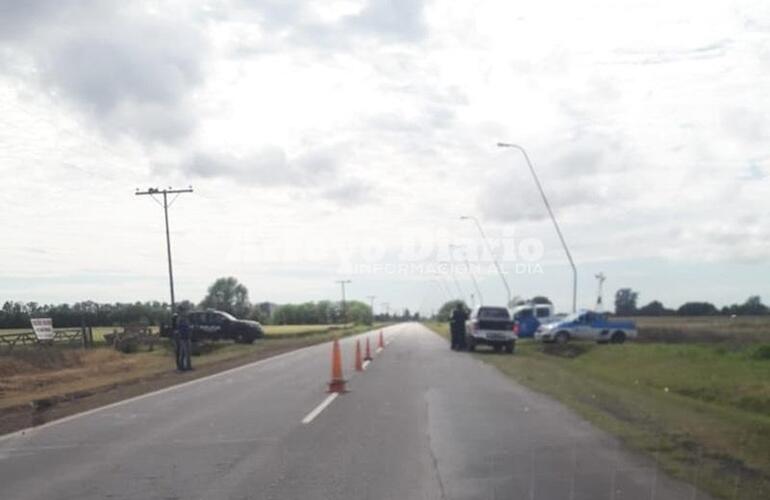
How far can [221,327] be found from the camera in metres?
50.1

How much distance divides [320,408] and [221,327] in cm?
3283

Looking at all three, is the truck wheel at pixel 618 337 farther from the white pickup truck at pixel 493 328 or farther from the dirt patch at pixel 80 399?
the dirt patch at pixel 80 399

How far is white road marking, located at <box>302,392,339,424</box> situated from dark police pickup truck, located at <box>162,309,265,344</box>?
94.8ft

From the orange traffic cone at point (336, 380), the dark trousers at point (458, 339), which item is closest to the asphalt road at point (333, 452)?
the orange traffic cone at point (336, 380)

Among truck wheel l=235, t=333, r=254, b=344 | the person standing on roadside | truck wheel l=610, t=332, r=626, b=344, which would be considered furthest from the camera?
truck wheel l=235, t=333, r=254, b=344

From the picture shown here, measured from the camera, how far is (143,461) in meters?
A: 12.1

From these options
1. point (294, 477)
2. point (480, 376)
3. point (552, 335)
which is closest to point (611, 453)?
point (294, 477)

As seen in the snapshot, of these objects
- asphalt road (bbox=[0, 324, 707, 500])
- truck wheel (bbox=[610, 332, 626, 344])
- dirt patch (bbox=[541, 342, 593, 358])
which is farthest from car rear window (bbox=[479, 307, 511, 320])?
asphalt road (bbox=[0, 324, 707, 500])

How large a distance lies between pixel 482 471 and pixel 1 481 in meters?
5.33

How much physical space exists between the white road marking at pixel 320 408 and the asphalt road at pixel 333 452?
0.14 m

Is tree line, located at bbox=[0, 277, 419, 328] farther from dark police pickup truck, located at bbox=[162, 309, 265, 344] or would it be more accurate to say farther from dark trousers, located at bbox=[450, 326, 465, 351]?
dark trousers, located at bbox=[450, 326, 465, 351]

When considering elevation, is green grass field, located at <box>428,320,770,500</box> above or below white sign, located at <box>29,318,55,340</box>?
below

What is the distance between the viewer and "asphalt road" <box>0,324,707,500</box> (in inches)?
387

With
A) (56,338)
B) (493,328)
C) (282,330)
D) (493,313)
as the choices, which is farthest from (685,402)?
(282,330)
